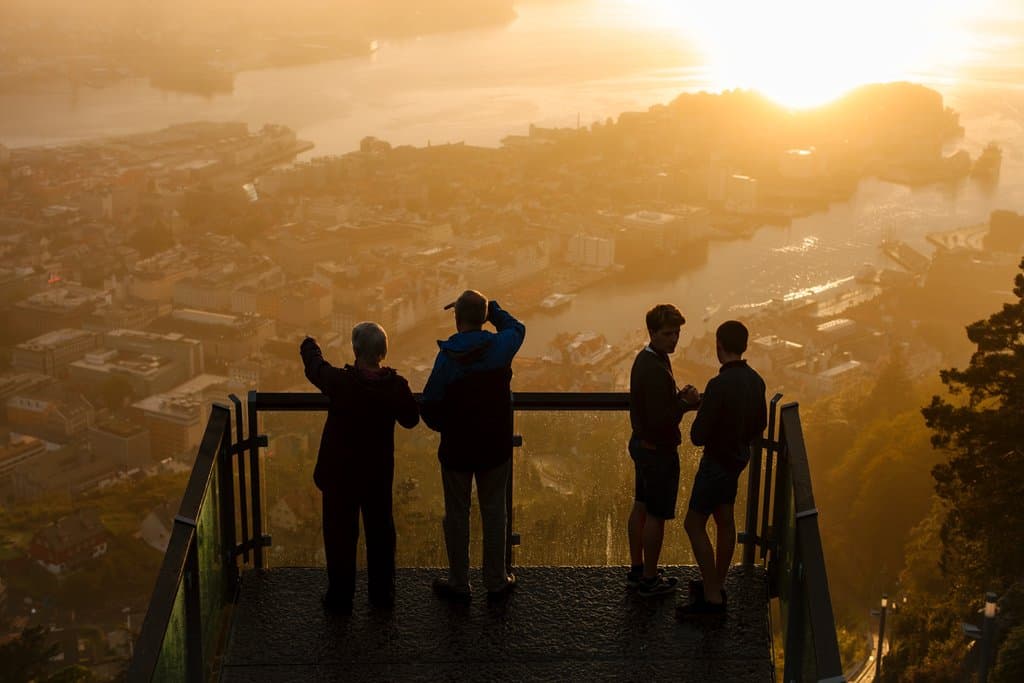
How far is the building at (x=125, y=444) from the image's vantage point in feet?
81.8

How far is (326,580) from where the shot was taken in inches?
149

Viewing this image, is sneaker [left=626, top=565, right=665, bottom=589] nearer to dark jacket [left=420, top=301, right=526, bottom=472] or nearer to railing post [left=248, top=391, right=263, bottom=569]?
dark jacket [left=420, top=301, right=526, bottom=472]

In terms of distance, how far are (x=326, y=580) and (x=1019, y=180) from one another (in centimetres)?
4792

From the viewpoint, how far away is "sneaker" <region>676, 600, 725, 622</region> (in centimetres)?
357

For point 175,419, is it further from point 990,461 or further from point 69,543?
point 990,461

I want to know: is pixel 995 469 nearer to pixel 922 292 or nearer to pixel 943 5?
pixel 922 292

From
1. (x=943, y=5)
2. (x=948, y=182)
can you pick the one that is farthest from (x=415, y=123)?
(x=943, y=5)

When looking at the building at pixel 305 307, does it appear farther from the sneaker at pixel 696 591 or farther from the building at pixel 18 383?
the sneaker at pixel 696 591

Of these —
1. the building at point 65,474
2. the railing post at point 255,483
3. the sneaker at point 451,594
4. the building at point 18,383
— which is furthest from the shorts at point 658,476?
the building at point 18,383

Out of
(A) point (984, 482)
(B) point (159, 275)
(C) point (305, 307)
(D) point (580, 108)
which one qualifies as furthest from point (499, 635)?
(D) point (580, 108)

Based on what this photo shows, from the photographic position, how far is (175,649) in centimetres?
267

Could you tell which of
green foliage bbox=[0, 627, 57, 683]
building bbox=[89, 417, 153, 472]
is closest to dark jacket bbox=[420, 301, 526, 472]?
green foliage bbox=[0, 627, 57, 683]

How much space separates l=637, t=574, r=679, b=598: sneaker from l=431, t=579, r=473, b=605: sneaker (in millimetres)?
474

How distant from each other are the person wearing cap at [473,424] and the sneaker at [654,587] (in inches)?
14.9
